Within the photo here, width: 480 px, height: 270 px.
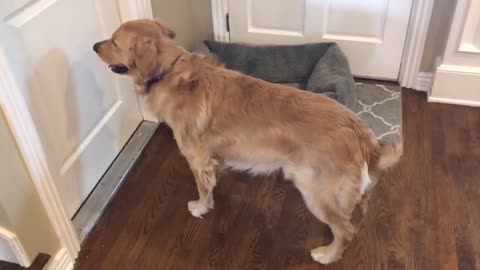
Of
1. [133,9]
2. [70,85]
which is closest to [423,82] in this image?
[133,9]

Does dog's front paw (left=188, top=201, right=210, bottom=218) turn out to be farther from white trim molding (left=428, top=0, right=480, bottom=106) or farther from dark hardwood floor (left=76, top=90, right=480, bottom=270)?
white trim molding (left=428, top=0, right=480, bottom=106)

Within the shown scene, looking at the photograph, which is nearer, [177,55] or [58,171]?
[177,55]

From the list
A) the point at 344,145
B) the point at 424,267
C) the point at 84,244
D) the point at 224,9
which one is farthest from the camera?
the point at 224,9

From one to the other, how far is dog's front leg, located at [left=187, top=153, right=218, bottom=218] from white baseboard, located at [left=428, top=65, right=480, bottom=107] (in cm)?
137

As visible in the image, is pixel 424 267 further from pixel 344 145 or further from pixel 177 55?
pixel 177 55

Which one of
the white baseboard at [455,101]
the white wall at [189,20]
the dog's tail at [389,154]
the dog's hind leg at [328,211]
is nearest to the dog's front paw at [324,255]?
the dog's hind leg at [328,211]

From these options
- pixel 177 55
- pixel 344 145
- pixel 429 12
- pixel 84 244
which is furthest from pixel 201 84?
Result: pixel 429 12

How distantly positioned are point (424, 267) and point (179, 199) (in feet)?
3.38

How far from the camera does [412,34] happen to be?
2.45 m

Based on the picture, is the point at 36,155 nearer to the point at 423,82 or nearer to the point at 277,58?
the point at 277,58

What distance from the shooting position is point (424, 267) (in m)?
1.75

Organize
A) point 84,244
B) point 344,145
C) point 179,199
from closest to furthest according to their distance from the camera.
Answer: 1. point 344,145
2. point 84,244
3. point 179,199

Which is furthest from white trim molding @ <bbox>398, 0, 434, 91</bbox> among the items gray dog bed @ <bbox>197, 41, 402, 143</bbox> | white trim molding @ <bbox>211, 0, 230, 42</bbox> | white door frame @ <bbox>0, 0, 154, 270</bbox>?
white door frame @ <bbox>0, 0, 154, 270</bbox>

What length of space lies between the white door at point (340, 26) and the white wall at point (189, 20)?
0.60ft
